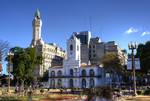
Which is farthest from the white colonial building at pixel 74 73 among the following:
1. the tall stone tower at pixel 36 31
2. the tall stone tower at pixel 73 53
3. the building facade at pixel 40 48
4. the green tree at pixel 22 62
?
the green tree at pixel 22 62

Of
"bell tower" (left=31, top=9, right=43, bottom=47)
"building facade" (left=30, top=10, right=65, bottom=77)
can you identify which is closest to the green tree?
"building facade" (left=30, top=10, right=65, bottom=77)

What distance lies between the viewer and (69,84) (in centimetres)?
11425

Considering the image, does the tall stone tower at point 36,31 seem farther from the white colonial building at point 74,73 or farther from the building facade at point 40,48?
the white colonial building at point 74,73

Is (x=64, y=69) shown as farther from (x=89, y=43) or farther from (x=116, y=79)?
(x=89, y=43)

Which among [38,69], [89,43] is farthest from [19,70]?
[89,43]

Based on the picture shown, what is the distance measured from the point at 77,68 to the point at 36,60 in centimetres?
3585

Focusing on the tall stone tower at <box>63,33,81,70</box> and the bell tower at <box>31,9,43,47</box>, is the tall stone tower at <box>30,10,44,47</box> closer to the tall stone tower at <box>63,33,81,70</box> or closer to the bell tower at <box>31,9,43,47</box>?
the bell tower at <box>31,9,43,47</box>

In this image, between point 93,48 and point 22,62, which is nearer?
point 22,62

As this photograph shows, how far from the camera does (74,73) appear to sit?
11381 centimetres

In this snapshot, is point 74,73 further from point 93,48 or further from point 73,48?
point 93,48

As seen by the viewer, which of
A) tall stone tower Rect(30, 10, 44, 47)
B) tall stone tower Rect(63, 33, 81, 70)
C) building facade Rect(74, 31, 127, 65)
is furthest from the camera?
building facade Rect(74, 31, 127, 65)

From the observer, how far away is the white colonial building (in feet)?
362

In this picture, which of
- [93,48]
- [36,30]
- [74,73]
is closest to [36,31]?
[36,30]

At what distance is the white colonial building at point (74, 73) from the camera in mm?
110312
